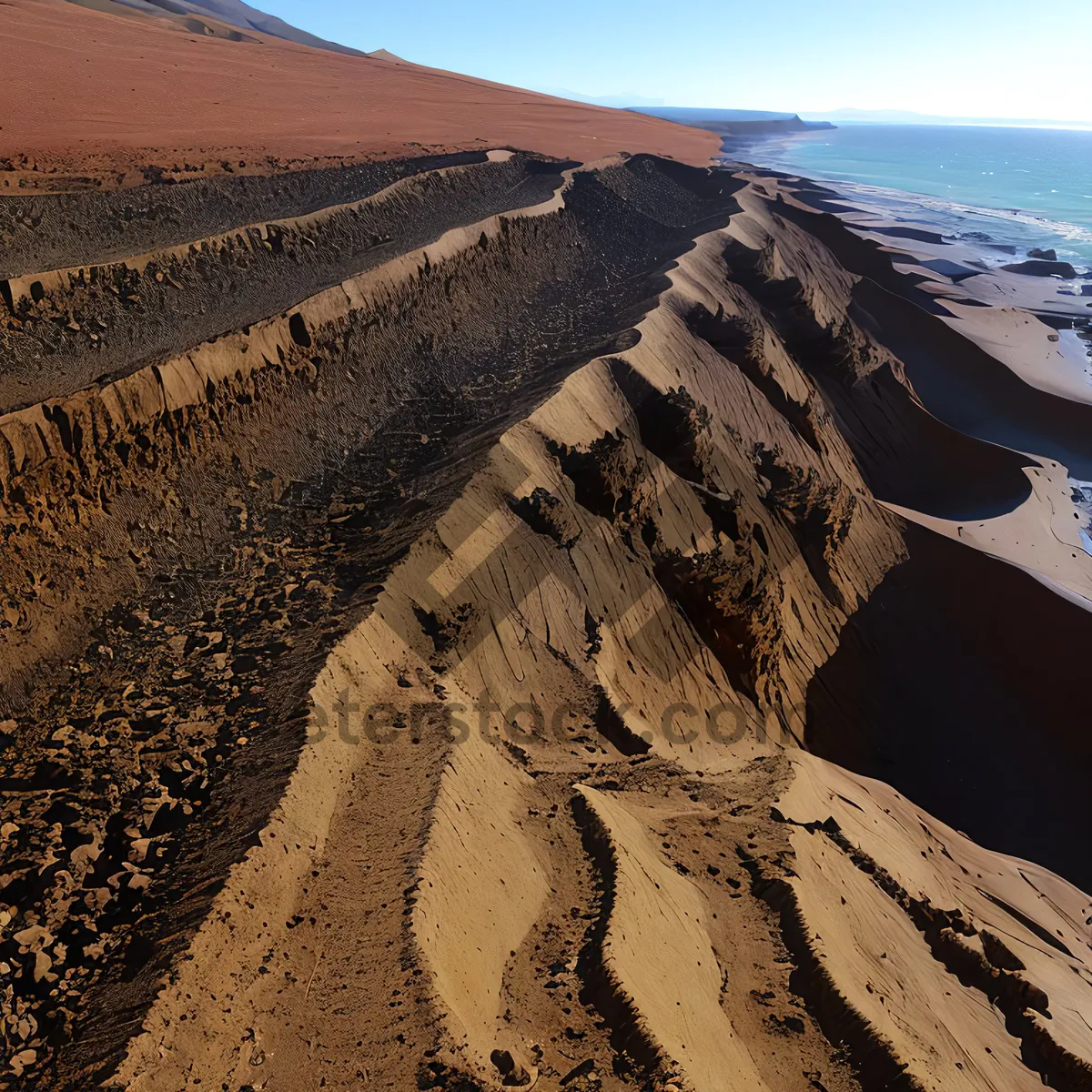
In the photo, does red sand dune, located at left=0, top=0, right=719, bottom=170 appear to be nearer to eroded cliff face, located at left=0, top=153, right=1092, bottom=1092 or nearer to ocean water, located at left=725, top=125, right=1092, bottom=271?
eroded cliff face, located at left=0, top=153, right=1092, bottom=1092

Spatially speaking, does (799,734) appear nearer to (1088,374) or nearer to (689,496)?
(689,496)

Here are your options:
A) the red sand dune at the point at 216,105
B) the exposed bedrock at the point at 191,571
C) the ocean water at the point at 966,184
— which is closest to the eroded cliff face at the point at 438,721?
the exposed bedrock at the point at 191,571

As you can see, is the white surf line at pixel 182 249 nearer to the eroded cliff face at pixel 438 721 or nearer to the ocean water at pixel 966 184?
the eroded cliff face at pixel 438 721

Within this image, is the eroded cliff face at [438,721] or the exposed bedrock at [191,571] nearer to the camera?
the eroded cliff face at [438,721]

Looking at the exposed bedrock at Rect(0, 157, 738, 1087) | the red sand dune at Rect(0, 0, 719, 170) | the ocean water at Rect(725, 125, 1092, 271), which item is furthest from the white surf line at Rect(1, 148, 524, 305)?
the ocean water at Rect(725, 125, 1092, 271)

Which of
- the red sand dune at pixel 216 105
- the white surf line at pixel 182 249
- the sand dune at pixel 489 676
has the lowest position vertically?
the sand dune at pixel 489 676

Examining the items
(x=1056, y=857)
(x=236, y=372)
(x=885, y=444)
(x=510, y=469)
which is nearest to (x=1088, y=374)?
(x=885, y=444)

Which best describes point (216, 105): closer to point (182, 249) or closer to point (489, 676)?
point (182, 249)
